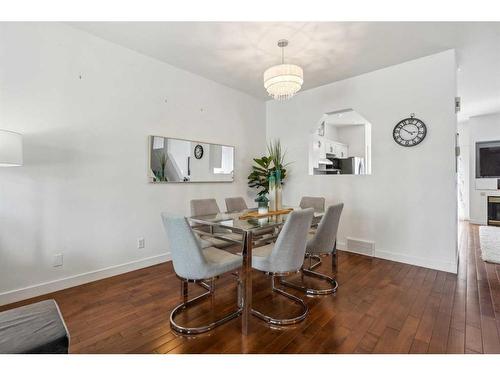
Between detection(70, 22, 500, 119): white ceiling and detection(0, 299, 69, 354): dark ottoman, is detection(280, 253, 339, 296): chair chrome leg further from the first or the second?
detection(70, 22, 500, 119): white ceiling

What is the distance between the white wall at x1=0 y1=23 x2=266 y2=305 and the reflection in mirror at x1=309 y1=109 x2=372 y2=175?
8.64ft

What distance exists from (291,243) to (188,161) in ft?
7.80

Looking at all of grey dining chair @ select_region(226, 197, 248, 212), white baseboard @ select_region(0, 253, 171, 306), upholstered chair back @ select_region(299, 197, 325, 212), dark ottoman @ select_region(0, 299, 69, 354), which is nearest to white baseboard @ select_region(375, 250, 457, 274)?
upholstered chair back @ select_region(299, 197, 325, 212)

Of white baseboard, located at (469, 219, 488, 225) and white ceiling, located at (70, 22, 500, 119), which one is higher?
white ceiling, located at (70, 22, 500, 119)

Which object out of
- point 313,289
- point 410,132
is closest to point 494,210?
point 410,132

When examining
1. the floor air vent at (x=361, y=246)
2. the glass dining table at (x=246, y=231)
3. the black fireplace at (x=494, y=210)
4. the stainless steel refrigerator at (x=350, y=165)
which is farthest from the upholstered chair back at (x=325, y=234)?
the black fireplace at (x=494, y=210)

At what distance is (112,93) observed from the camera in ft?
9.70

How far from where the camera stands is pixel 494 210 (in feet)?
19.2

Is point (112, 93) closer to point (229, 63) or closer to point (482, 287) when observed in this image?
point (229, 63)

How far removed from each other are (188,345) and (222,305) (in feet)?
1.98

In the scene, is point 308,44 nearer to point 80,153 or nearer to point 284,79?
point 284,79

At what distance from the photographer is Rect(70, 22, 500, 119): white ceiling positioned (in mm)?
2602

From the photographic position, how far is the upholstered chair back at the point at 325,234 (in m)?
2.48
